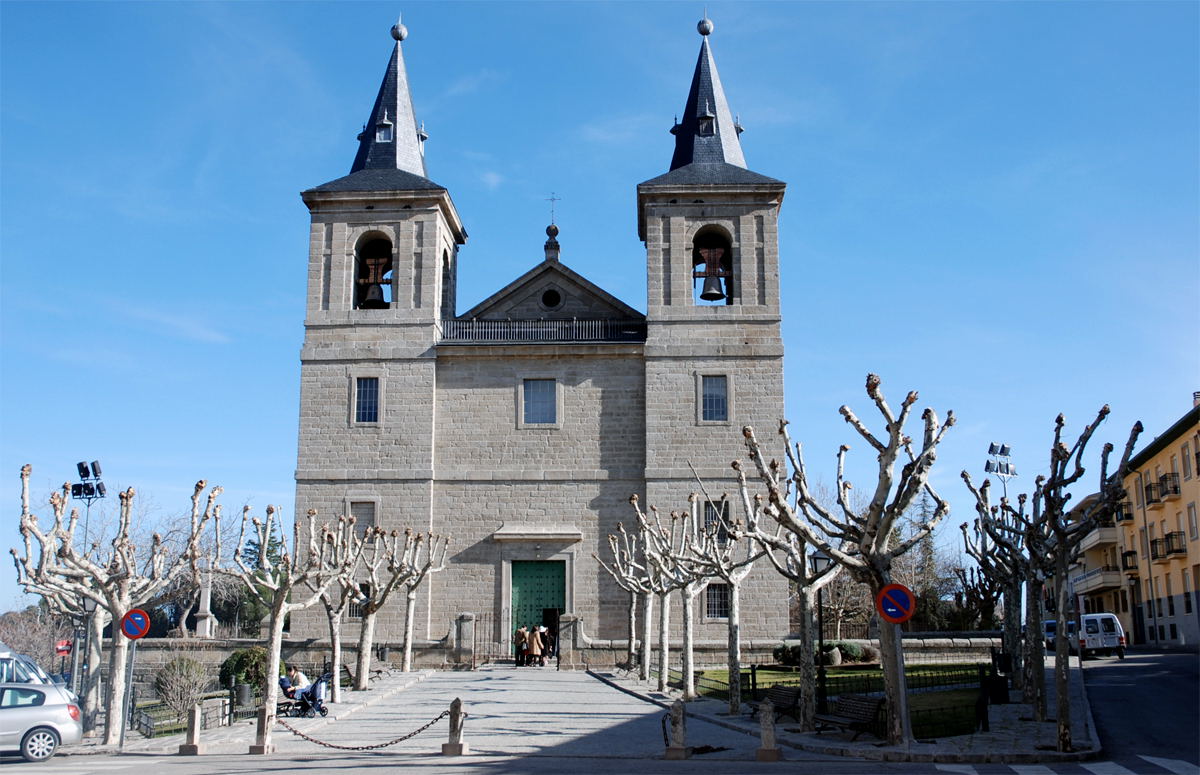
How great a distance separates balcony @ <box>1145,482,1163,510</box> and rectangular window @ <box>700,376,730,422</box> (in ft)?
79.6

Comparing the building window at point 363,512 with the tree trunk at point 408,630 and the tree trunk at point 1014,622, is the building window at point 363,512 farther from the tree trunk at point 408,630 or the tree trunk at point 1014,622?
the tree trunk at point 1014,622

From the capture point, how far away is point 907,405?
1473 cm

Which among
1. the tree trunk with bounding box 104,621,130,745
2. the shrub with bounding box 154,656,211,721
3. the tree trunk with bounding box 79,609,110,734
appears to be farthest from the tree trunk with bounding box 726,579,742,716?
the shrub with bounding box 154,656,211,721

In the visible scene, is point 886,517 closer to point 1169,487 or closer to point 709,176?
point 709,176

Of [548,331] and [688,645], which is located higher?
[548,331]

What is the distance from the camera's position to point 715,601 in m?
34.6

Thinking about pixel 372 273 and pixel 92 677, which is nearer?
pixel 92 677

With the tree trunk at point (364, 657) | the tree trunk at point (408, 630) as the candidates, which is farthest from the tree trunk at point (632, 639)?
the tree trunk at point (364, 657)

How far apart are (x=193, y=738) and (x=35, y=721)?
2255 millimetres

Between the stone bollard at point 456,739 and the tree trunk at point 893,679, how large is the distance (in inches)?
229

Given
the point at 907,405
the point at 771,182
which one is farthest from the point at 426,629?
the point at 907,405

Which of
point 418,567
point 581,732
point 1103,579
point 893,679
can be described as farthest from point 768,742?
point 1103,579

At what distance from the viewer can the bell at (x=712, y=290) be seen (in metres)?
36.2

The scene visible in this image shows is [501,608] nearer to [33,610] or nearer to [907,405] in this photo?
[907,405]
